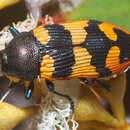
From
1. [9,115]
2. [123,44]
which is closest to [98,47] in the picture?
[123,44]

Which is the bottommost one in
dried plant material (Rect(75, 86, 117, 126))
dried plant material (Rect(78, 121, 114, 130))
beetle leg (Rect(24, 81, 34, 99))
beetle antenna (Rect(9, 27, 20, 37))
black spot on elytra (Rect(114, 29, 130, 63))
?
dried plant material (Rect(78, 121, 114, 130))

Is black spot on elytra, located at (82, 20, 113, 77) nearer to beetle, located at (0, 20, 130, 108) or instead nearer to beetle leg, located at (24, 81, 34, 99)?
beetle, located at (0, 20, 130, 108)

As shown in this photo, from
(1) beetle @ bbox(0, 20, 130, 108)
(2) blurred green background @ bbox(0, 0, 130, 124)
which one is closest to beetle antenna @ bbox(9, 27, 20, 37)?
(1) beetle @ bbox(0, 20, 130, 108)

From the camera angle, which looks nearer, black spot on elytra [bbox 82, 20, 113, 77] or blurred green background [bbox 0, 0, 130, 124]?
black spot on elytra [bbox 82, 20, 113, 77]

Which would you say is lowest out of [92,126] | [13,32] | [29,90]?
[92,126]

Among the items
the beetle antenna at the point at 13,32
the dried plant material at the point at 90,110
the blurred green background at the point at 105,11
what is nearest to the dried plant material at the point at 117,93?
the dried plant material at the point at 90,110

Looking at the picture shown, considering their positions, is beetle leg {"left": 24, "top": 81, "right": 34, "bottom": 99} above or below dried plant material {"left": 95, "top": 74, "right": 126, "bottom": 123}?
above

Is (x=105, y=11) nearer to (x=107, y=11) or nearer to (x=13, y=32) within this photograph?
(x=107, y=11)

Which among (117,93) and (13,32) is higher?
(13,32)
